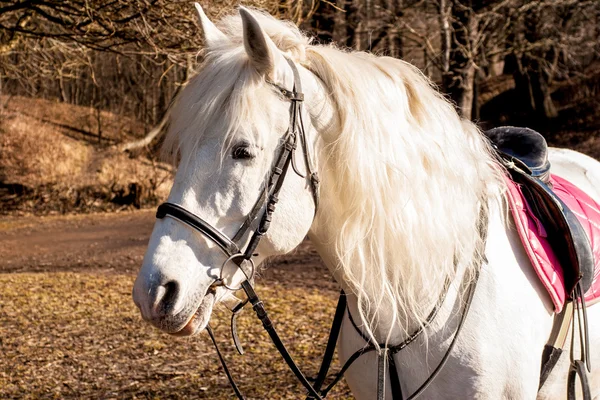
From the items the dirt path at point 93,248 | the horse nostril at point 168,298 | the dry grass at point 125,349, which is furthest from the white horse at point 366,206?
the dirt path at point 93,248

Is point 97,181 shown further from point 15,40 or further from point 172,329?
point 172,329

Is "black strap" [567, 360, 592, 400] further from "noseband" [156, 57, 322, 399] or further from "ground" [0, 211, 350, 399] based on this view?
"ground" [0, 211, 350, 399]

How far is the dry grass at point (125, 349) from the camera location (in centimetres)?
501

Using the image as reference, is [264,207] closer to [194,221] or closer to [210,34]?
[194,221]

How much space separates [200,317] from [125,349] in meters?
4.35

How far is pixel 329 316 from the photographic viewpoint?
6.93 m

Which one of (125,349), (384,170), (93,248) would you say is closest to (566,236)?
(384,170)

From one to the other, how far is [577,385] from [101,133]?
1892 centimetres

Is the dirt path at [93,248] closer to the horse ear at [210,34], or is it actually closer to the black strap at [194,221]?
the horse ear at [210,34]

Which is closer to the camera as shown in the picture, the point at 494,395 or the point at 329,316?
the point at 494,395

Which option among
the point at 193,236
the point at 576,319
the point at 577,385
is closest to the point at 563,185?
the point at 576,319

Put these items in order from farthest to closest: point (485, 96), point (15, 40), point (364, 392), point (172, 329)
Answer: point (485, 96) < point (15, 40) < point (364, 392) < point (172, 329)

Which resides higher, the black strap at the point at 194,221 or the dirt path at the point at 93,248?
the black strap at the point at 194,221

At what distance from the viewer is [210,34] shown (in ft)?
7.11
